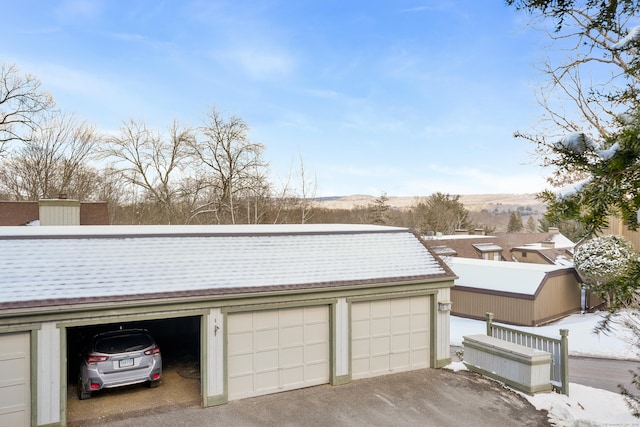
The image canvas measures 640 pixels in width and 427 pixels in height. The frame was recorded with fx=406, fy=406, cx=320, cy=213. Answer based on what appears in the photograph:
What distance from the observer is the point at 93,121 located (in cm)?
3453

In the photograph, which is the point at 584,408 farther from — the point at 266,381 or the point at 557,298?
the point at 557,298

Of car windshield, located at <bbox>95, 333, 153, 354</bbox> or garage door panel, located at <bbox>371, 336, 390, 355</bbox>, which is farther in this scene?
garage door panel, located at <bbox>371, 336, 390, 355</bbox>

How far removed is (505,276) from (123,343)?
18961 millimetres

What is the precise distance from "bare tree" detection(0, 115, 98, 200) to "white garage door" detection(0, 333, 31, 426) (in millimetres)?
27545

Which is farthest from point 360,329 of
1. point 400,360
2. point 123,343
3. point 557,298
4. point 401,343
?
point 557,298

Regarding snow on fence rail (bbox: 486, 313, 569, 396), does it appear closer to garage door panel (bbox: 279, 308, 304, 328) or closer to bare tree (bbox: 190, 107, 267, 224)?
garage door panel (bbox: 279, 308, 304, 328)

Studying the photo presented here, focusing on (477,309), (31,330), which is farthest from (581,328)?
(31,330)

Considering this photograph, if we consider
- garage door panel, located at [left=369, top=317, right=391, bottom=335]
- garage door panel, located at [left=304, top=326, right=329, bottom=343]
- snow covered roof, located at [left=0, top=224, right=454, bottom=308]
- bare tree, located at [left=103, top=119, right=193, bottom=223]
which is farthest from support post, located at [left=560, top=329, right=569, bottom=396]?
bare tree, located at [left=103, top=119, right=193, bottom=223]

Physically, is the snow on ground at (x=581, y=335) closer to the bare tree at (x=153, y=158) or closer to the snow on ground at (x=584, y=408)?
the snow on ground at (x=584, y=408)

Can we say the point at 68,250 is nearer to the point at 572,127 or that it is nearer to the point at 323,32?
the point at 572,127

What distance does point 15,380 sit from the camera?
7703 millimetres

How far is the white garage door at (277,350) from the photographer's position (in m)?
9.52

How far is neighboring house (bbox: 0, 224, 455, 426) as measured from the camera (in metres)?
7.88

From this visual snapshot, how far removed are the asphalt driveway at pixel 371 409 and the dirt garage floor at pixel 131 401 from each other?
11 cm
